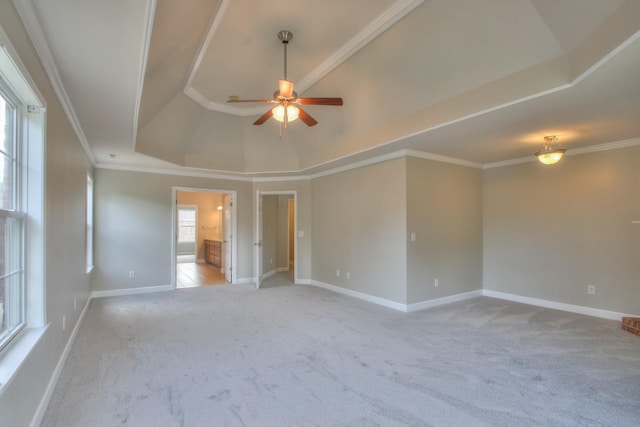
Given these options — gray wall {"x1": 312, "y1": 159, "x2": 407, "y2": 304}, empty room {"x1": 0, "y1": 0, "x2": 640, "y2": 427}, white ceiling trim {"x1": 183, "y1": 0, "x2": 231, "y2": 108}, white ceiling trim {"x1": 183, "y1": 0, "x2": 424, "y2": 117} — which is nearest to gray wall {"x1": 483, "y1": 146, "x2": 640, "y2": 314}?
empty room {"x1": 0, "y1": 0, "x2": 640, "y2": 427}

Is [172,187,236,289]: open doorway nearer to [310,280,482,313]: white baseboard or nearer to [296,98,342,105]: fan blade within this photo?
[310,280,482,313]: white baseboard

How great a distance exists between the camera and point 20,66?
1.75 meters

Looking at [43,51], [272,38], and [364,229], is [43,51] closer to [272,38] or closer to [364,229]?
[272,38]

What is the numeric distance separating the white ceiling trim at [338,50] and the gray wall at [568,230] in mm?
3658

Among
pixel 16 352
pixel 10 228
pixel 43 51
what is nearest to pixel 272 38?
pixel 43 51

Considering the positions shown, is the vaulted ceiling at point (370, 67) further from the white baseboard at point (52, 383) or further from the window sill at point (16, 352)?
the white baseboard at point (52, 383)

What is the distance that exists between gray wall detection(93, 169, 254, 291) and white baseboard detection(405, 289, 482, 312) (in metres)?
4.62

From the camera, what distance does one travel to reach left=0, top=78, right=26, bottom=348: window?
6.23 feet

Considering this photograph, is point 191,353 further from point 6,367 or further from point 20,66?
point 20,66

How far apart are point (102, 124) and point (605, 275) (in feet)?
22.6

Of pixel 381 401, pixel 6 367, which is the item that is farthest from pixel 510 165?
pixel 6 367

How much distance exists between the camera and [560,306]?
4.82m

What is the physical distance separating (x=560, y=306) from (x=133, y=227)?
290 inches

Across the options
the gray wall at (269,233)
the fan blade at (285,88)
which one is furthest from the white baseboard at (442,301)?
the gray wall at (269,233)
